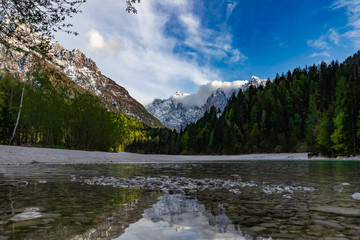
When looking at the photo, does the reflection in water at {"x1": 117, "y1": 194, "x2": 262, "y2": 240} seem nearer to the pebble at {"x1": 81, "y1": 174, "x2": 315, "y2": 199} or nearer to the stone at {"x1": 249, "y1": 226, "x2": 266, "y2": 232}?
the stone at {"x1": 249, "y1": 226, "x2": 266, "y2": 232}

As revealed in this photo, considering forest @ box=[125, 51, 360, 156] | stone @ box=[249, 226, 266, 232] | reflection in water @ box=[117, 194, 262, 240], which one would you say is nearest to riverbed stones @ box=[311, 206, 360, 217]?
stone @ box=[249, 226, 266, 232]

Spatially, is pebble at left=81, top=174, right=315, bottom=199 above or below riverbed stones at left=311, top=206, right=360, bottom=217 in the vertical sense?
below

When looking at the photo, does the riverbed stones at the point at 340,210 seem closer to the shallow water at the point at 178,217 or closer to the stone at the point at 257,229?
the shallow water at the point at 178,217

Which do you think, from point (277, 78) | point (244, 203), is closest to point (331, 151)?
point (244, 203)

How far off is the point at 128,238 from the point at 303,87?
158967mm

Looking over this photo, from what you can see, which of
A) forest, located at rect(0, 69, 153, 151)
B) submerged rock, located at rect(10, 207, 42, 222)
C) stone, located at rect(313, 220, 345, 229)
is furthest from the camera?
forest, located at rect(0, 69, 153, 151)

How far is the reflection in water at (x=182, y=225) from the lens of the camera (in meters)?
3.74

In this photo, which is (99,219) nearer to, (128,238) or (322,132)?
(128,238)

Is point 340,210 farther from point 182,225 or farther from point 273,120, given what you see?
point 273,120

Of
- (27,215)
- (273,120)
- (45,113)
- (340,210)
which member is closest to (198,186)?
(340,210)

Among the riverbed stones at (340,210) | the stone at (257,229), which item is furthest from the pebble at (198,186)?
the stone at (257,229)

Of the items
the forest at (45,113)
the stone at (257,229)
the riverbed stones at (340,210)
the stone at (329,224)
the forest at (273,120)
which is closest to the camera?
the stone at (257,229)

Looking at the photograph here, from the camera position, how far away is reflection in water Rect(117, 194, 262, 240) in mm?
3744

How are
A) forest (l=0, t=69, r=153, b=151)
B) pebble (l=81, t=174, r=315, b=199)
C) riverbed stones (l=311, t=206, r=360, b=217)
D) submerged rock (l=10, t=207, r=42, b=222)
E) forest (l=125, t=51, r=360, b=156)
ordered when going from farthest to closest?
forest (l=125, t=51, r=360, b=156) → forest (l=0, t=69, r=153, b=151) → pebble (l=81, t=174, r=315, b=199) → riverbed stones (l=311, t=206, r=360, b=217) → submerged rock (l=10, t=207, r=42, b=222)
